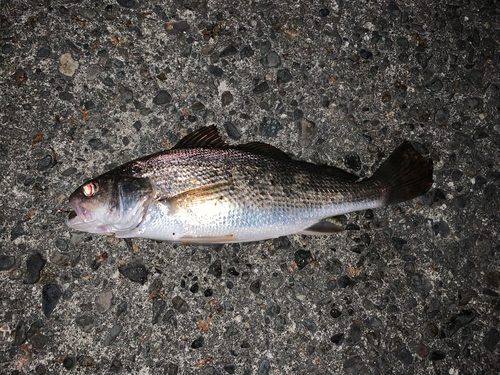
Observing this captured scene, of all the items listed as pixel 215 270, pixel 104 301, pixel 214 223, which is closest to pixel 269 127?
pixel 214 223

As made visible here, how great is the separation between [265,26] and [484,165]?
245 centimetres

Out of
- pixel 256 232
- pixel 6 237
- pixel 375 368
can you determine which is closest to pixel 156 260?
pixel 256 232

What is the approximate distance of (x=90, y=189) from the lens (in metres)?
2.46

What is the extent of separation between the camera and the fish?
246 centimetres

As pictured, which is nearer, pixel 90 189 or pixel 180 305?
pixel 90 189

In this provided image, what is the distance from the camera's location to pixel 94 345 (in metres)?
2.67

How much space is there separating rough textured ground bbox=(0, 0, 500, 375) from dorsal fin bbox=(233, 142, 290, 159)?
251 mm

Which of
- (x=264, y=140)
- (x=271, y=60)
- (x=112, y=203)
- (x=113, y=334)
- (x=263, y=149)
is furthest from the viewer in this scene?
(x=271, y=60)

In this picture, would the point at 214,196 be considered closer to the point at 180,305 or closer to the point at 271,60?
the point at 180,305

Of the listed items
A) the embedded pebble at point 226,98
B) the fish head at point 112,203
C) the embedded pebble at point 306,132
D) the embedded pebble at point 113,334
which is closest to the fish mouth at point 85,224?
the fish head at point 112,203

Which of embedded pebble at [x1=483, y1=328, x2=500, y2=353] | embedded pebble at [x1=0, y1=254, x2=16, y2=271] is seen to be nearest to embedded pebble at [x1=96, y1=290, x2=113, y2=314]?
embedded pebble at [x1=0, y1=254, x2=16, y2=271]

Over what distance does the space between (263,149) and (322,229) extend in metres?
0.80

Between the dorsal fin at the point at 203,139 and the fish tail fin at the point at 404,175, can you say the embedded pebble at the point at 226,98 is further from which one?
the fish tail fin at the point at 404,175

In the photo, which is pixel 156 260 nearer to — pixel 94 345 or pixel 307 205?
pixel 94 345
